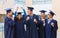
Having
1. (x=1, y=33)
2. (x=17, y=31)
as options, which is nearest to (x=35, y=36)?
(x=17, y=31)

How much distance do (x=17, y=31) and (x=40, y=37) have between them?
560 millimetres

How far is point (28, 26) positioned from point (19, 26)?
208 mm

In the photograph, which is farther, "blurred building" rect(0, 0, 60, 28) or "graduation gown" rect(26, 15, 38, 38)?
"blurred building" rect(0, 0, 60, 28)

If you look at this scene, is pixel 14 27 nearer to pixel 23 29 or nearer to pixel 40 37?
pixel 23 29

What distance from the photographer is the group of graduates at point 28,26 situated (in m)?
4.04

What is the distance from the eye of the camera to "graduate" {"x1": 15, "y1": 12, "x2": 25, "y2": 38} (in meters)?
4.09

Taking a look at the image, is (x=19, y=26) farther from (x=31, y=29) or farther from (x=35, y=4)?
(x=35, y=4)

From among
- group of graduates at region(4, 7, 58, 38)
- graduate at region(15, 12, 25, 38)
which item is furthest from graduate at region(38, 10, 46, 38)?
graduate at region(15, 12, 25, 38)

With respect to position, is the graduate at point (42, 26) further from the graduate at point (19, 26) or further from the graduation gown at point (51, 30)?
the graduate at point (19, 26)

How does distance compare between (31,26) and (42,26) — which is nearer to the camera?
(31,26)

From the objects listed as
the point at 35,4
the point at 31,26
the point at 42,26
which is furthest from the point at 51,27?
the point at 35,4

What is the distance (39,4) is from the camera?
5.48 meters

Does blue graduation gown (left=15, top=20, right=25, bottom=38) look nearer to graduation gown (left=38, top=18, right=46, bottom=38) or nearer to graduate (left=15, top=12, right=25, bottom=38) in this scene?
graduate (left=15, top=12, right=25, bottom=38)

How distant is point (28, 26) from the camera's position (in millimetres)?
4066
